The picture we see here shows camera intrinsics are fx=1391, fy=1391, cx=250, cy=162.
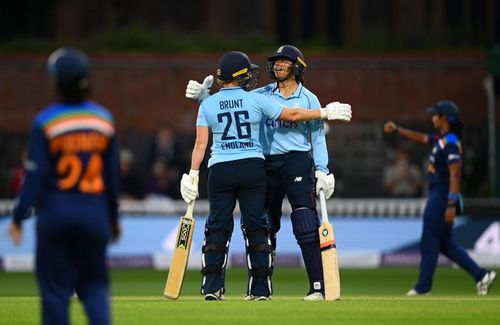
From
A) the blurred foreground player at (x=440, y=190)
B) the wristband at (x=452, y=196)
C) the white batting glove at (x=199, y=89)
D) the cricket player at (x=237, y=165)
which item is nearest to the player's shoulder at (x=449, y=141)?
the blurred foreground player at (x=440, y=190)

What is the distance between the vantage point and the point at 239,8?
31.9 m

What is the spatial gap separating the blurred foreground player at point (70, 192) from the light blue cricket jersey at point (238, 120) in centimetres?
369

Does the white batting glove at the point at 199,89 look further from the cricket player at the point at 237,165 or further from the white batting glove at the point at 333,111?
the white batting glove at the point at 333,111

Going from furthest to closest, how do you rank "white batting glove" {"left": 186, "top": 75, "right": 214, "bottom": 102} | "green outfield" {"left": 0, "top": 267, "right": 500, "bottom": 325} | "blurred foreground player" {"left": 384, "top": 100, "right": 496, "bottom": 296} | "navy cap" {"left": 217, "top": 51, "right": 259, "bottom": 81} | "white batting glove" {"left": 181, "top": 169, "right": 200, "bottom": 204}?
"blurred foreground player" {"left": 384, "top": 100, "right": 496, "bottom": 296}, "white batting glove" {"left": 186, "top": 75, "right": 214, "bottom": 102}, "white batting glove" {"left": 181, "top": 169, "right": 200, "bottom": 204}, "navy cap" {"left": 217, "top": 51, "right": 259, "bottom": 81}, "green outfield" {"left": 0, "top": 267, "right": 500, "bottom": 325}

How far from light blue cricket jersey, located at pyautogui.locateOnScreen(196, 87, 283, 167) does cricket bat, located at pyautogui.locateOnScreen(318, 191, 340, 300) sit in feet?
2.99

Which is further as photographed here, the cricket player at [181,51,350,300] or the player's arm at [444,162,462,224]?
the player's arm at [444,162,462,224]

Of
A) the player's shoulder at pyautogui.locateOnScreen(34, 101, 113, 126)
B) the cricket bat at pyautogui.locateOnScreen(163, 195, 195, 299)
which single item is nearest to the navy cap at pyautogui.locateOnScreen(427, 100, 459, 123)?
the cricket bat at pyautogui.locateOnScreen(163, 195, 195, 299)

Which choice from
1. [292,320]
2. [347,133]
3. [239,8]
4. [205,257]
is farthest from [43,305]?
[239,8]

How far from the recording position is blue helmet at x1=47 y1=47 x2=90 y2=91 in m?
8.25

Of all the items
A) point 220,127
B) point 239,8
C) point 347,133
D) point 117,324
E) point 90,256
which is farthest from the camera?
point 239,8

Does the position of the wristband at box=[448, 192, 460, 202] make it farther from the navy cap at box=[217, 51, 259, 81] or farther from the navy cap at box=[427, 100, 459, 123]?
the navy cap at box=[217, 51, 259, 81]

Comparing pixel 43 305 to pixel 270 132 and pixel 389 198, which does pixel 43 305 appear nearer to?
pixel 270 132

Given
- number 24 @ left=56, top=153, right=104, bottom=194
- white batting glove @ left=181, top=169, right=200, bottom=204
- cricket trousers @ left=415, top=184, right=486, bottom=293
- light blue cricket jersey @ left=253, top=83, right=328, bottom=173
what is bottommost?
cricket trousers @ left=415, top=184, right=486, bottom=293

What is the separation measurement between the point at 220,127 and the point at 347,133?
15.0m
